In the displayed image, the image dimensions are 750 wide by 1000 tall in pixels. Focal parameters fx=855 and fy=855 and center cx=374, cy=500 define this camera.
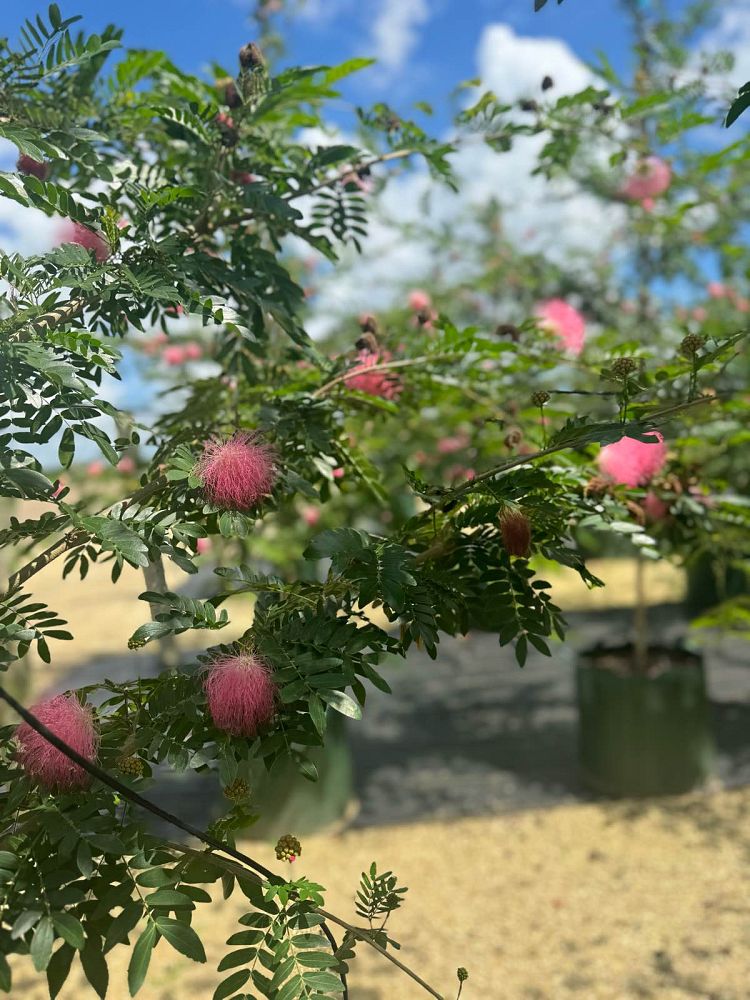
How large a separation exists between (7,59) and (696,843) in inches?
101

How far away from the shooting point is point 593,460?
4.92ft

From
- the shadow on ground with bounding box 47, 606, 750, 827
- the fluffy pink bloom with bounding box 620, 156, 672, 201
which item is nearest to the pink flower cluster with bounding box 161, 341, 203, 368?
the shadow on ground with bounding box 47, 606, 750, 827

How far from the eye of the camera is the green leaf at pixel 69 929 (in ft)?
2.24

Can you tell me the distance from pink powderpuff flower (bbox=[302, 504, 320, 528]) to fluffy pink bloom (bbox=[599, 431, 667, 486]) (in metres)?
1.97

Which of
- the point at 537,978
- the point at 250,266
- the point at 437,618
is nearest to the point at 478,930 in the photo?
the point at 537,978

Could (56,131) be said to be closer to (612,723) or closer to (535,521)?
(535,521)

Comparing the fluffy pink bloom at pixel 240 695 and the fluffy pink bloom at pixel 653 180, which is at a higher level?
the fluffy pink bloom at pixel 653 180

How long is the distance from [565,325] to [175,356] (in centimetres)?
218

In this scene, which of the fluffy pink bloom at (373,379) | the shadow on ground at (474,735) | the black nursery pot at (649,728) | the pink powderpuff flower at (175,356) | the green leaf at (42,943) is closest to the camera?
the green leaf at (42,943)

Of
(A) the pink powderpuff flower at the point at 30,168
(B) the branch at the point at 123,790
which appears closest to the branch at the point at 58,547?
(B) the branch at the point at 123,790

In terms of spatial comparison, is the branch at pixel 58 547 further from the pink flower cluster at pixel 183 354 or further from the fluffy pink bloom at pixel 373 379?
the pink flower cluster at pixel 183 354

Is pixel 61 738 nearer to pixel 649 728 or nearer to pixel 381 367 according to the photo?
pixel 381 367

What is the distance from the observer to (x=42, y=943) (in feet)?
2.23

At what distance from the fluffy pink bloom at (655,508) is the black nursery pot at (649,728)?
3.62ft
